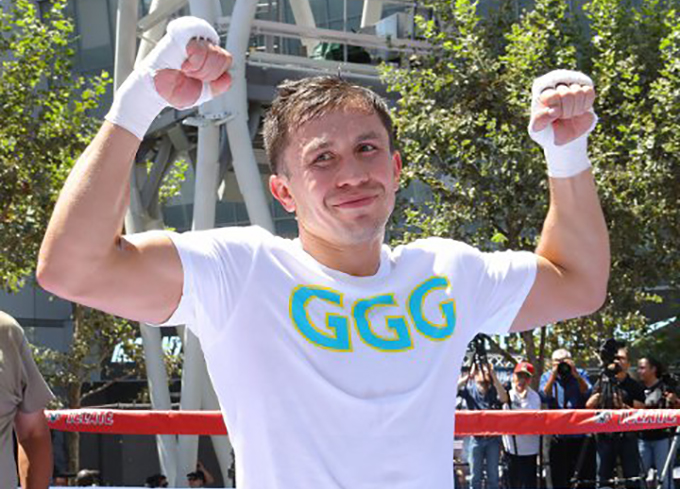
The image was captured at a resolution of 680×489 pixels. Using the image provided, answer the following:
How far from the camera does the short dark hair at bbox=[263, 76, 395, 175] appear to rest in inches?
98.4

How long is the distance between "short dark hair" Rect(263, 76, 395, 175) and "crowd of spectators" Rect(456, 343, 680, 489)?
7987 millimetres

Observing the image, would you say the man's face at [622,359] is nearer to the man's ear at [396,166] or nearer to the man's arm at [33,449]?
the man's arm at [33,449]

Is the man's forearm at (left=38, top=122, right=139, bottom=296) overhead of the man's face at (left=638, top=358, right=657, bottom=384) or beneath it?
overhead

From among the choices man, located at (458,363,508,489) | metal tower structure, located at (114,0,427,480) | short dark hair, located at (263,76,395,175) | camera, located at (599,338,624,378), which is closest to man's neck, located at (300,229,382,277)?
short dark hair, located at (263,76,395,175)

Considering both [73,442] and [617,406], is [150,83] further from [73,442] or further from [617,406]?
[73,442]

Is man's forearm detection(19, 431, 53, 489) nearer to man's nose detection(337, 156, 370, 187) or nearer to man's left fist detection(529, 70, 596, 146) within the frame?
man's nose detection(337, 156, 370, 187)

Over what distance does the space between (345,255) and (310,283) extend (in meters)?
0.13

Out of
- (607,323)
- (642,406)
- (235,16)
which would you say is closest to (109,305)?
(642,406)

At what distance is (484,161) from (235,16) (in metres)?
4.14

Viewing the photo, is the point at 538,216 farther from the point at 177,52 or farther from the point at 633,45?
the point at 177,52

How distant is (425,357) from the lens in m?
2.40

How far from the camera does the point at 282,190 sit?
2604 mm

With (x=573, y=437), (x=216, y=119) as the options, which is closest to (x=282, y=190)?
(x=573, y=437)

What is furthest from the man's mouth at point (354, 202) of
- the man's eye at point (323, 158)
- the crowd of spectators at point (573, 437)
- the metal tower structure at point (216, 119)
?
the metal tower structure at point (216, 119)
